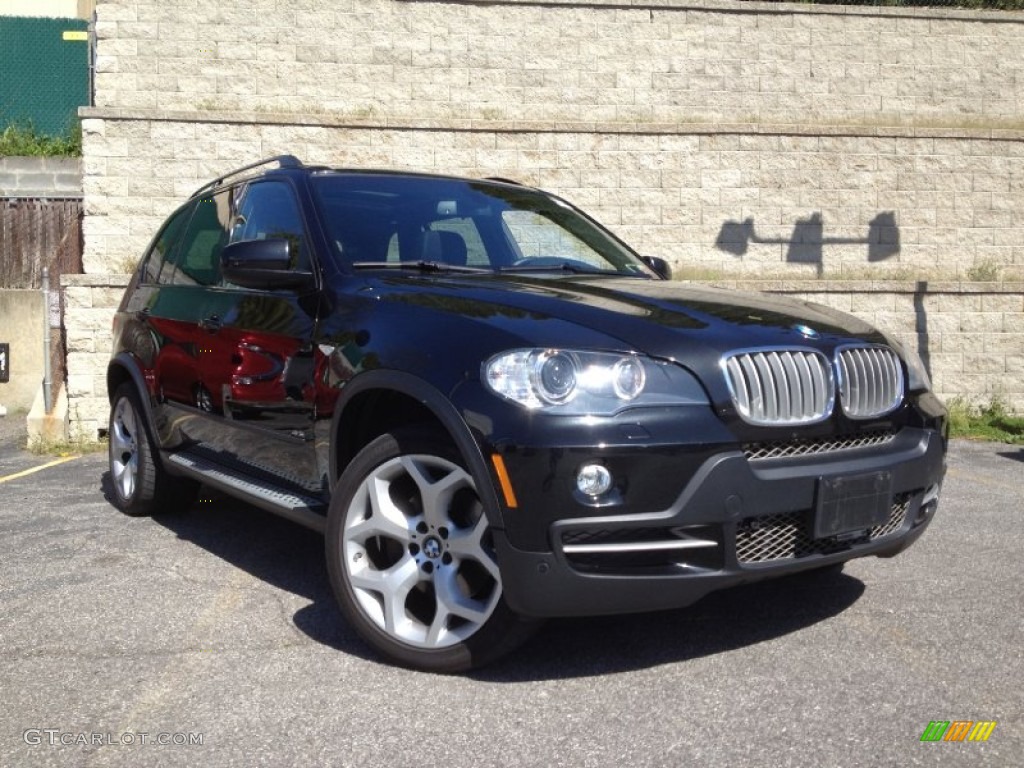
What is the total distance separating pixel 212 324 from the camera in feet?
16.7

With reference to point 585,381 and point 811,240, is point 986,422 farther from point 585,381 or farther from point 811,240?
point 585,381

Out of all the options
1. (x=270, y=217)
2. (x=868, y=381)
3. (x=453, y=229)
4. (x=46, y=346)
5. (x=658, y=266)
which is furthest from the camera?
(x=46, y=346)

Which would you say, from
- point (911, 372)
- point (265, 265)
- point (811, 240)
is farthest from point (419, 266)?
point (811, 240)

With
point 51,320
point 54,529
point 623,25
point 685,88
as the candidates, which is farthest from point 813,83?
point 54,529

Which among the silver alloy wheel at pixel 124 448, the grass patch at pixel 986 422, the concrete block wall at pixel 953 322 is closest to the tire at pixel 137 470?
the silver alloy wheel at pixel 124 448

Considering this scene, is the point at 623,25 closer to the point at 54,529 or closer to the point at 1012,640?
the point at 54,529

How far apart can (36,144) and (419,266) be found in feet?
54.2

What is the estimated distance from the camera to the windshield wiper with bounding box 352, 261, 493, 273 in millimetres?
4462

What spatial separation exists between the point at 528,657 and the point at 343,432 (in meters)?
1.05

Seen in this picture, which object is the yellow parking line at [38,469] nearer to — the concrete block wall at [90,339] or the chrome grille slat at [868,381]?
the concrete block wall at [90,339]

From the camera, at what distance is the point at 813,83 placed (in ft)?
45.6

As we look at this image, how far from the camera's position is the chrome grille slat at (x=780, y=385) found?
349 centimetres

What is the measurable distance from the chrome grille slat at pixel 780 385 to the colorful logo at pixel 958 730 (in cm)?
98

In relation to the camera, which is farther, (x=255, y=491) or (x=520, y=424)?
(x=255, y=491)
